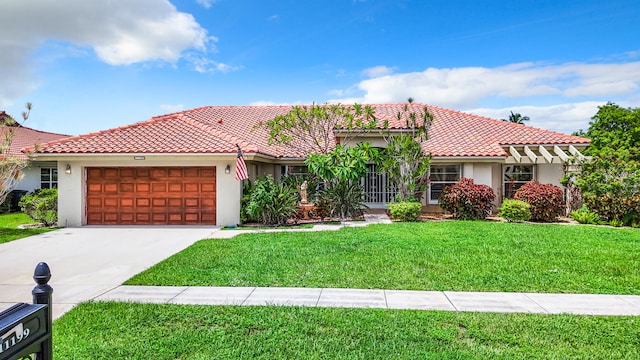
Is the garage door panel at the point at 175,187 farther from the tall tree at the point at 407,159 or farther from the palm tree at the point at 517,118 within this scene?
the palm tree at the point at 517,118

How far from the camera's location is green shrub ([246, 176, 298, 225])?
1539 centimetres

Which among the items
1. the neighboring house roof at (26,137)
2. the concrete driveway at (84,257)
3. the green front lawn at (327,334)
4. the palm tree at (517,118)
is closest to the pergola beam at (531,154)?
the green front lawn at (327,334)

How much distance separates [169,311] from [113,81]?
571 inches

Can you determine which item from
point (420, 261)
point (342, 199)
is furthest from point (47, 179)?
point (420, 261)

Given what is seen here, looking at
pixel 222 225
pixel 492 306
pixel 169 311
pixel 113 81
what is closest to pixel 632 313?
pixel 492 306

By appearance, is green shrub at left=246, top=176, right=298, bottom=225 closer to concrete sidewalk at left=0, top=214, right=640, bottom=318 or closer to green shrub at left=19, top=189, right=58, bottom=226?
concrete sidewalk at left=0, top=214, right=640, bottom=318

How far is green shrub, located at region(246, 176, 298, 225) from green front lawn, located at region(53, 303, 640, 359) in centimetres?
927

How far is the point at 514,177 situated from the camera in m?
19.7

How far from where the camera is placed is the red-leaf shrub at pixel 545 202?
16.4 meters

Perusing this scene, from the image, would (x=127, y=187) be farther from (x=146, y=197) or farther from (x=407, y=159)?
(x=407, y=159)

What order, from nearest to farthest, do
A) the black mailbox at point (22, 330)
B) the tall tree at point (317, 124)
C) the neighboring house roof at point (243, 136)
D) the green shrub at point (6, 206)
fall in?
the black mailbox at point (22, 330) < the neighboring house roof at point (243, 136) < the tall tree at point (317, 124) < the green shrub at point (6, 206)

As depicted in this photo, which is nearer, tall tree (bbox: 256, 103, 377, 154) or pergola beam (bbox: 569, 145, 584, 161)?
pergola beam (bbox: 569, 145, 584, 161)

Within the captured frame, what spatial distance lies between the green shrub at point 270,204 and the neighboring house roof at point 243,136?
1.60 meters

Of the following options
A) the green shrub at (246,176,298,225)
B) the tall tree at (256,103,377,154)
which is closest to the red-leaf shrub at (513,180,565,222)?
the tall tree at (256,103,377,154)
